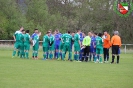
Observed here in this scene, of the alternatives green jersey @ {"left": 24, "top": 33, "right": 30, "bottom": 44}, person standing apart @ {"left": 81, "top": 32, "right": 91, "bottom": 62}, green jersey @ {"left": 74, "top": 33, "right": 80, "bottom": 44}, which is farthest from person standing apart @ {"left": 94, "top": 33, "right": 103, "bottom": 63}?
green jersey @ {"left": 24, "top": 33, "right": 30, "bottom": 44}

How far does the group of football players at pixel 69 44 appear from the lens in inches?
1105

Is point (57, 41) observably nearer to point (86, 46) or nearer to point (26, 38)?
point (26, 38)

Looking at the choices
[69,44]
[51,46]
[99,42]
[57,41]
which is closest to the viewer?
[99,42]

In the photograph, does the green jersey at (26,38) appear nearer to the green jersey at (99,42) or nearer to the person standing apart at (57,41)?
the person standing apart at (57,41)

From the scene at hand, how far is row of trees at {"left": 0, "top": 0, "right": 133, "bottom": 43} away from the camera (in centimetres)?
6047

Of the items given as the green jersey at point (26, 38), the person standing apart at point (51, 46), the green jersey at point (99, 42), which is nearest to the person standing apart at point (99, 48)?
the green jersey at point (99, 42)

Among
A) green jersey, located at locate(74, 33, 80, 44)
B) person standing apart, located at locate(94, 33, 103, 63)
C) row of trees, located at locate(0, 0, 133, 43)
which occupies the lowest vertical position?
person standing apart, located at locate(94, 33, 103, 63)

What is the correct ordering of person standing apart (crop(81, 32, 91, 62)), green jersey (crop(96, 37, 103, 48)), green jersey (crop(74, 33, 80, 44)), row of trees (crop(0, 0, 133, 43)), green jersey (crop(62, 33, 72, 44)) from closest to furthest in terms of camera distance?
person standing apart (crop(81, 32, 91, 62))
green jersey (crop(96, 37, 103, 48))
green jersey (crop(74, 33, 80, 44))
green jersey (crop(62, 33, 72, 44))
row of trees (crop(0, 0, 133, 43))

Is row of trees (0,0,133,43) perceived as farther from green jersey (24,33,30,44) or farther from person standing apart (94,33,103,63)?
person standing apart (94,33,103,63)

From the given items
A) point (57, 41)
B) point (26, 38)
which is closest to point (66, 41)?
point (57, 41)

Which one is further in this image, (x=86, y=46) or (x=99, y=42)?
(x=86, y=46)

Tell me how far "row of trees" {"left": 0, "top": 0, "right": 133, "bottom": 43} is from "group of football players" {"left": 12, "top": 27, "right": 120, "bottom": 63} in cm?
3009

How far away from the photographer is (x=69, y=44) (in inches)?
1124

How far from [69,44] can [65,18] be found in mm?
40361
